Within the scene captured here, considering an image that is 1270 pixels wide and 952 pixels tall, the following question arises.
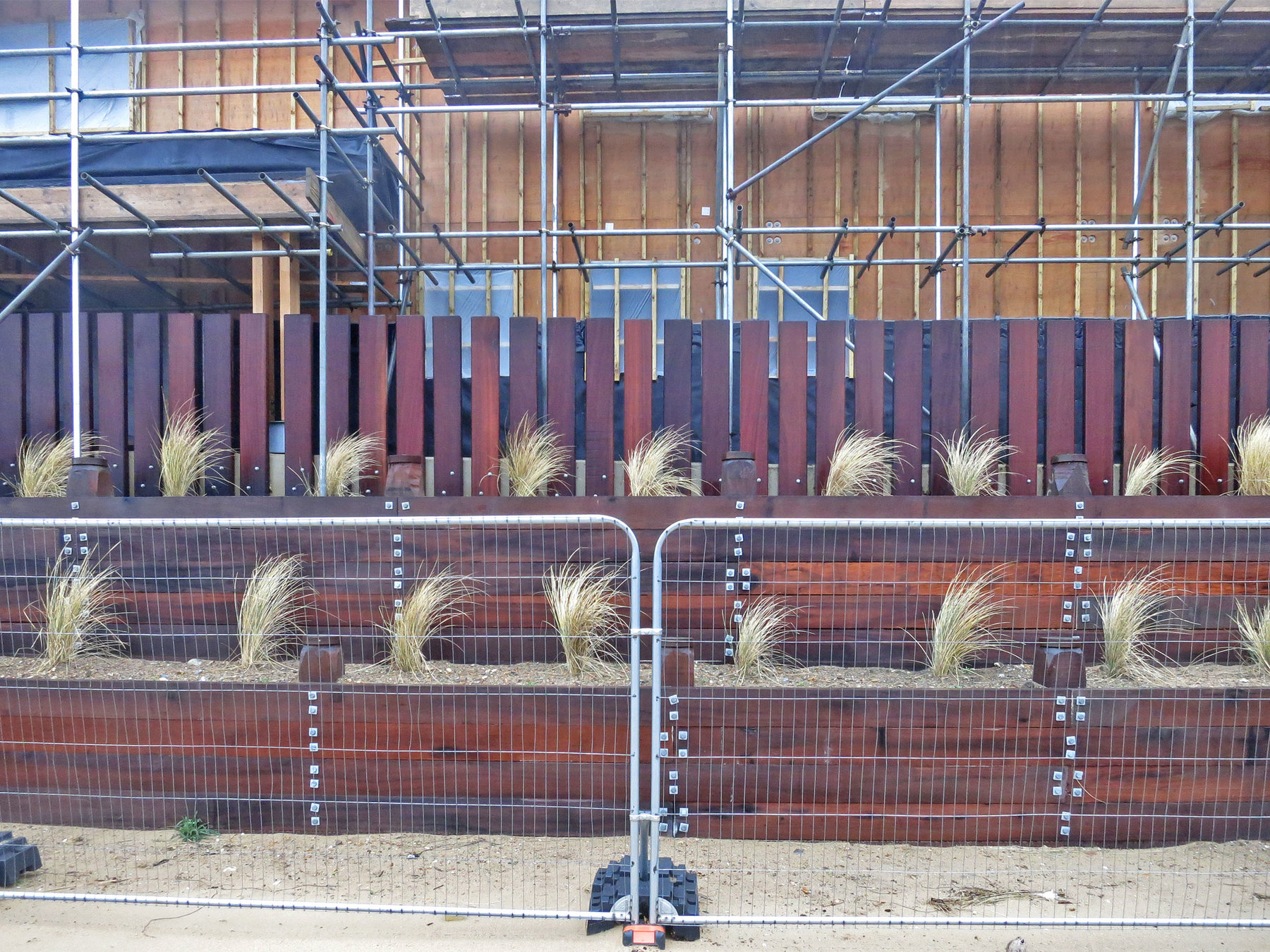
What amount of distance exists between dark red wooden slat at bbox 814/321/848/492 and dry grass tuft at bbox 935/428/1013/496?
0.71 meters

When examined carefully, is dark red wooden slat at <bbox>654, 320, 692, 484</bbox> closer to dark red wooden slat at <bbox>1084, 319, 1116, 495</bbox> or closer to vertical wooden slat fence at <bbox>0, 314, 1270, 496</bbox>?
vertical wooden slat fence at <bbox>0, 314, 1270, 496</bbox>

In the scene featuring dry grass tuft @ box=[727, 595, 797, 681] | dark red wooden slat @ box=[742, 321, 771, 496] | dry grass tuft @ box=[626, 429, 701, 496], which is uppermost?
dark red wooden slat @ box=[742, 321, 771, 496]

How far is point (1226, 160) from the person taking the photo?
10492 millimetres

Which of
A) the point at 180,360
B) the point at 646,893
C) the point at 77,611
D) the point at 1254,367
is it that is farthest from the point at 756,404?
the point at 77,611

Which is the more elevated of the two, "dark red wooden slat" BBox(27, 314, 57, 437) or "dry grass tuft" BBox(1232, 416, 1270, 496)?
"dark red wooden slat" BBox(27, 314, 57, 437)

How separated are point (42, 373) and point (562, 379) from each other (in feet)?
13.5

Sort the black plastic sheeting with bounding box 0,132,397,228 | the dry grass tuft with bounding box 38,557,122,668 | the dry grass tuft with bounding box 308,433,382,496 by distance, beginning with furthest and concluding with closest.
→ 1. the black plastic sheeting with bounding box 0,132,397,228
2. the dry grass tuft with bounding box 308,433,382,496
3. the dry grass tuft with bounding box 38,557,122,668

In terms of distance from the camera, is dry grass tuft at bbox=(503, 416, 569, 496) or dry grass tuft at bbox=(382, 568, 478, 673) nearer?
dry grass tuft at bbox=(382, 568, 478, 673)

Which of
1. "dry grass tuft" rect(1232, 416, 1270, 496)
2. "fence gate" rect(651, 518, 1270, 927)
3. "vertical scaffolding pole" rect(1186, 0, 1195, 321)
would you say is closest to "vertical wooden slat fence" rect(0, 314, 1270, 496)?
"dry grass tuft" rect(1232, 416, 1270, 496)

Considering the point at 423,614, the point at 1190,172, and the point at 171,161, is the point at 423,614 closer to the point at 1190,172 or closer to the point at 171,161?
the point at 171,161

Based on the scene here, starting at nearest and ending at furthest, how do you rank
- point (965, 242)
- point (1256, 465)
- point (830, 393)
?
point (1256, 465), point (830, 393), point (965, 242)

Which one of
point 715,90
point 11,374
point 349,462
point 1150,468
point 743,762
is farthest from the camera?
point 715,90

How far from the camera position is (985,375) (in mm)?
6328

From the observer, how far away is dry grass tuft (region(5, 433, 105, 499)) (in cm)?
632
